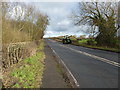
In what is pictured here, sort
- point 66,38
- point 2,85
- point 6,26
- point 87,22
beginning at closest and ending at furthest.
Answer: point 2,85
point 6,26
point 87,22
point 66,38

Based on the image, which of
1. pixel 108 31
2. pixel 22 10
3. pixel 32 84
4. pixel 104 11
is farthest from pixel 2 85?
pixel 104 11

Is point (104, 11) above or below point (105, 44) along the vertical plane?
above

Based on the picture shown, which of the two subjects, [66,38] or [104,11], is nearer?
[104,11]

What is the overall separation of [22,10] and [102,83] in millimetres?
16646

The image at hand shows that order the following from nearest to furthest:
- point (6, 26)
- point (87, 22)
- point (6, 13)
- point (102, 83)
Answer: point (102, 83)
point (6, 26)
point (6, 13)
point (87, 22)

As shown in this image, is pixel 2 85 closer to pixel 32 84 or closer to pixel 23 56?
pixel 32 84

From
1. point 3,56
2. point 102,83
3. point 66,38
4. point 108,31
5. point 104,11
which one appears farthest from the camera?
point 66,38

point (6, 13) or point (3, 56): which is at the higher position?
point (6, 13)

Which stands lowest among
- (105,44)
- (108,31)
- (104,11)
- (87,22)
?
(105,44)

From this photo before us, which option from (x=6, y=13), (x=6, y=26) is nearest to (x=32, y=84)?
(x=6, y=26)

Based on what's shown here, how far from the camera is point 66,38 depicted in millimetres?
51562

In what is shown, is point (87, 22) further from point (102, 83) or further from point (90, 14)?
point (102, 83)

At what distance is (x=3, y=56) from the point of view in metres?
7.99

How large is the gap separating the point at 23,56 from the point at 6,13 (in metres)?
4.01
